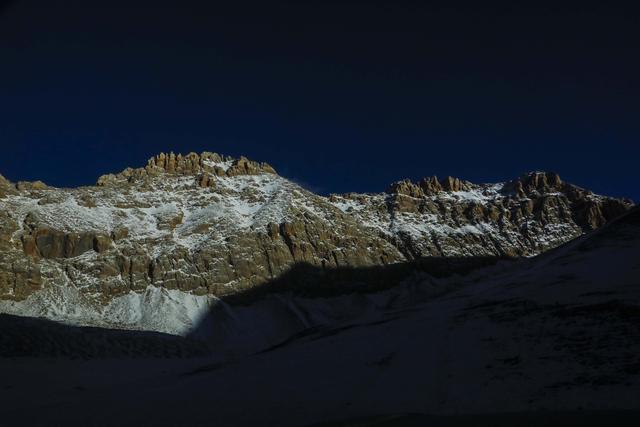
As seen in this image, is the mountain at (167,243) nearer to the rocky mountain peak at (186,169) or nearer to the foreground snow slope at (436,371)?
the rocky mountain peak at (186,169)

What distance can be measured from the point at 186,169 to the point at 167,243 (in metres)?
51.6

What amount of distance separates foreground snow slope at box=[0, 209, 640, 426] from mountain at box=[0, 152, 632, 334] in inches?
2411

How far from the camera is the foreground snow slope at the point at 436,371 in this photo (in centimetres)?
2709

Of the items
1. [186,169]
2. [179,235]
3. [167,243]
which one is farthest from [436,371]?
[186,169]

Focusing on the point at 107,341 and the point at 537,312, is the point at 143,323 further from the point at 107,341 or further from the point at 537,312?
the point at 537,312

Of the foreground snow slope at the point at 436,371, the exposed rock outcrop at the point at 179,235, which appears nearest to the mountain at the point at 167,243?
the exposed rock outcrop at the point at 179,235

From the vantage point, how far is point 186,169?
187875 mm

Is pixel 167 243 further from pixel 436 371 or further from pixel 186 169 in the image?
pixel 436 371

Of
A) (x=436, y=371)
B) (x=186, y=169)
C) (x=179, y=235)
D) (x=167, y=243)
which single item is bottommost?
(x=436, y=371)

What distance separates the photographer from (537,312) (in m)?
42.0

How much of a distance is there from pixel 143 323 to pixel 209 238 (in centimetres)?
3826

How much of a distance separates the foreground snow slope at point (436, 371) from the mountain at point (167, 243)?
61247 mm

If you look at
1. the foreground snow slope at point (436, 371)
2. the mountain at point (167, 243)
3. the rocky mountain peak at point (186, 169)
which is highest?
the rocky mountain peak at point (186, 169)

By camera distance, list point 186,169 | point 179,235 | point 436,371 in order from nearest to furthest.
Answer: point 436,371 < point 179,235 < point 186,169
